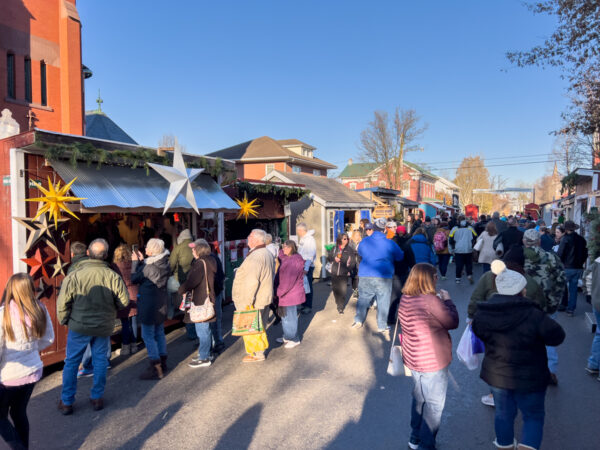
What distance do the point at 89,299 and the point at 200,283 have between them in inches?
58.1

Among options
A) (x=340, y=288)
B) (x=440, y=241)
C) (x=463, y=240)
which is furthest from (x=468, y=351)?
(x=440, y=241)

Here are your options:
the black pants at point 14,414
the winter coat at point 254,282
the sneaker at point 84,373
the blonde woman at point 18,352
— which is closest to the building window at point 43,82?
the sneaker at point 84,373

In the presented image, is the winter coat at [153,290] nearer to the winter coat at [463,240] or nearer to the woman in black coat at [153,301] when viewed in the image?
the woman in black coat at [153,301]

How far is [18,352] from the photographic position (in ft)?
10.4

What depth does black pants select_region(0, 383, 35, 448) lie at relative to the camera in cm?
312

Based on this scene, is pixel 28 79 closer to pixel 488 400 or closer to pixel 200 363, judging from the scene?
pixel 200 363

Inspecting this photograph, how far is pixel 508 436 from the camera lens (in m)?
3.19

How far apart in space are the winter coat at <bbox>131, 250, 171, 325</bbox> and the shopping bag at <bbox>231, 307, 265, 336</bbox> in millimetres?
946

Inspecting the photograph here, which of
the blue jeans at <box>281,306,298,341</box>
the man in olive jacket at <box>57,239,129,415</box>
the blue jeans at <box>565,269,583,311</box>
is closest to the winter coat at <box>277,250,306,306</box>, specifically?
the blue jeans at <box>281,306,298,341</box>

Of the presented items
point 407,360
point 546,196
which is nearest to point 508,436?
point 407,360

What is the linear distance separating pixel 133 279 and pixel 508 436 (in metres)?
4.44

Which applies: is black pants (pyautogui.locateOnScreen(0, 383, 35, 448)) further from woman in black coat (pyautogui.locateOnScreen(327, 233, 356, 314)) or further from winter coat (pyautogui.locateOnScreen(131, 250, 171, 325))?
woman in black coat (pyautogui.locateOnScreen(327, 233, 356, 314))

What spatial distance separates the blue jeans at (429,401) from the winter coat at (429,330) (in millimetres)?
80

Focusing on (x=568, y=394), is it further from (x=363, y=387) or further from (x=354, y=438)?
(x=354, y=438)
